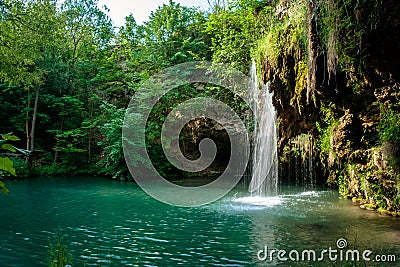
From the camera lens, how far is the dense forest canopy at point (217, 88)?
283 inches

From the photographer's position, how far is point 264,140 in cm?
1537

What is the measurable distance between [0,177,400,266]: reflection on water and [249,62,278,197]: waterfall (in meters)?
2.01

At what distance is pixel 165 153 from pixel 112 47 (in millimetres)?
12503

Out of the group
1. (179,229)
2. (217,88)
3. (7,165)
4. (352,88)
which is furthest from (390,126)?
(217,88)

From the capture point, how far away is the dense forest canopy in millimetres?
7198

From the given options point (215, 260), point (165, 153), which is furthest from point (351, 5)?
point (165, 153)

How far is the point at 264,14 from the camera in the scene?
13.3m

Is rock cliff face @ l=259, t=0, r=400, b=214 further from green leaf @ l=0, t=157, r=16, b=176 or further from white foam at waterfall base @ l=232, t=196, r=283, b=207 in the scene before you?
green leaf @ l=0, t=157, r=16, b=176

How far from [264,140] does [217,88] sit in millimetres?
8593

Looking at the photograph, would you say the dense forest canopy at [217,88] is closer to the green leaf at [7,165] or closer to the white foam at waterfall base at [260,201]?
the green leaf at [7,165]

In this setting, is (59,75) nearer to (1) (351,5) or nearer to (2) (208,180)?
(2) (208,180)

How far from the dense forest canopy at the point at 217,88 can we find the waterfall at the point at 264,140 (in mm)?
1078

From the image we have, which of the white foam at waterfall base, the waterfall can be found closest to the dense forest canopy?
the waterfall

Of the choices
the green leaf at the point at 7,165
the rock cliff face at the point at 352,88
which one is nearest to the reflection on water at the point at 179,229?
the rock cliff face at the point at 352,88
